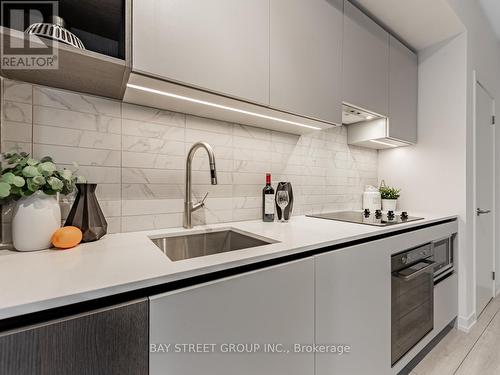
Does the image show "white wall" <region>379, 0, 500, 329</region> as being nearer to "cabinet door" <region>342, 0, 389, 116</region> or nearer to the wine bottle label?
"cabinet door" <region>342, 0, 389, 116</region>

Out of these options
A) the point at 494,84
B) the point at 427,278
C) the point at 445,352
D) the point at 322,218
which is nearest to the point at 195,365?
the point at 322,218

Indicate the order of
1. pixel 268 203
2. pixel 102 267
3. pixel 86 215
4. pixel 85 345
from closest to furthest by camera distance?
pixel 85 345 < pixel 102 267 < pixel 86 215 < pixel 268 203

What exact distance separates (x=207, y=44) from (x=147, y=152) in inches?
22.2

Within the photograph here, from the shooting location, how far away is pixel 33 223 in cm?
84

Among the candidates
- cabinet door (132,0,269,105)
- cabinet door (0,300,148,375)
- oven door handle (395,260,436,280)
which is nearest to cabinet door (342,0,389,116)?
cabinet door (132,0,269,105)

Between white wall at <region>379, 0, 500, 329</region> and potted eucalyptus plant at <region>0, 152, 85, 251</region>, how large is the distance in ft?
8.30

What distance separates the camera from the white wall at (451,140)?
1.99m

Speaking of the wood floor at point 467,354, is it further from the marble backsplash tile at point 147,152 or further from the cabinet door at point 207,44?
the cabinet door at point 207,44

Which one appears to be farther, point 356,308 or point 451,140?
point 451,140

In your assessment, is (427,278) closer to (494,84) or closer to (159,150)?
(159,150)

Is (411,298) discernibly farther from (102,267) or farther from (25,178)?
(25,178)

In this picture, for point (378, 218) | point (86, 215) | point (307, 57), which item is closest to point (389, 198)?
point (378, 218)

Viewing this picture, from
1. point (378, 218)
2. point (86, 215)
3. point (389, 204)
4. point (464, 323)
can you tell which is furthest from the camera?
point (389, 204)

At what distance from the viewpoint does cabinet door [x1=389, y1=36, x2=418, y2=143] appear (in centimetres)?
197
